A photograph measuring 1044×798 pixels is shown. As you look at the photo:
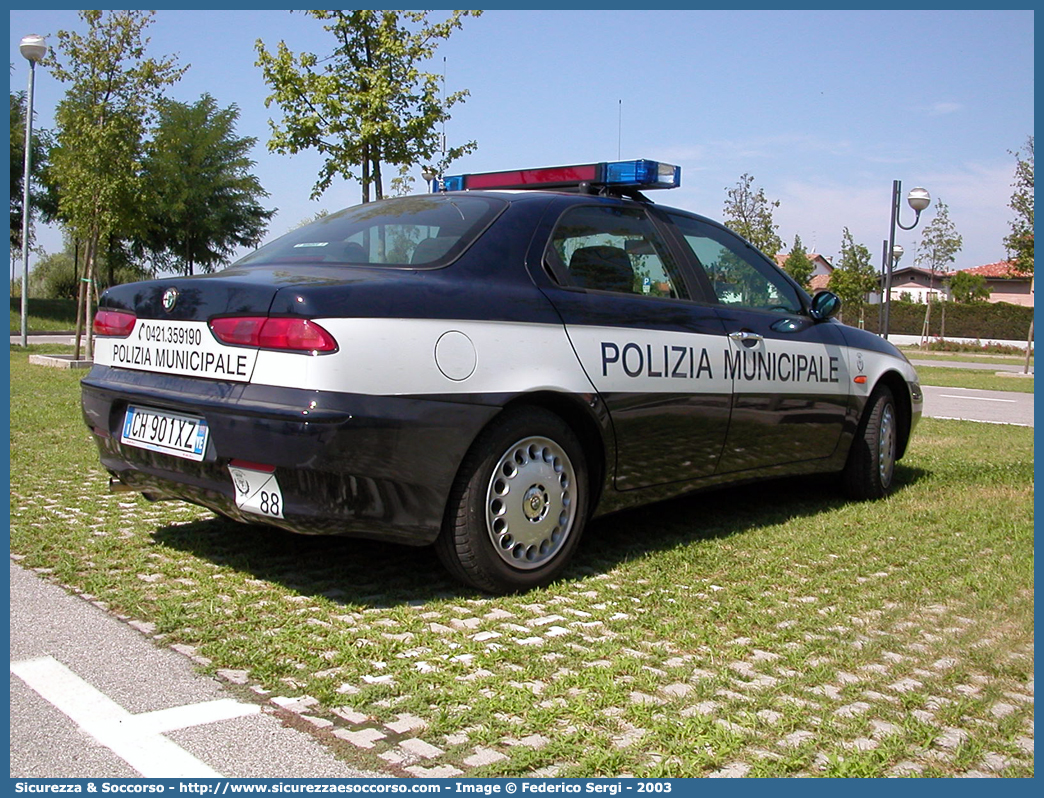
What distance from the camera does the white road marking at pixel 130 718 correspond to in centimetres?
266

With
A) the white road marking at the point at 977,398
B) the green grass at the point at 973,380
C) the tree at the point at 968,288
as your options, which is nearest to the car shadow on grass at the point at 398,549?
the white road marking at the point at 977,398

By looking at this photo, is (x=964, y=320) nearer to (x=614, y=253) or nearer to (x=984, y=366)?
(x=984, y=366)

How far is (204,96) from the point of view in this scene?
143ft

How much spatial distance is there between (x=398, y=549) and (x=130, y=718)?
2019mm

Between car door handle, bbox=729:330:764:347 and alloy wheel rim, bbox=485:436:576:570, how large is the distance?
135cm

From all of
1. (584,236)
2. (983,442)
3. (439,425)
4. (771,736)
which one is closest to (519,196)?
(584,236)

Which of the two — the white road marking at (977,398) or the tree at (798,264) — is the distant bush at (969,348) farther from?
the white road marking at (977,398)

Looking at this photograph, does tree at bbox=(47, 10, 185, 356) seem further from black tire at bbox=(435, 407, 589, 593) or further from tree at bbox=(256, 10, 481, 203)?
black tire at bbox=(435, 407, 589, 593)

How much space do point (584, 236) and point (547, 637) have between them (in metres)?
Answer: 1.86

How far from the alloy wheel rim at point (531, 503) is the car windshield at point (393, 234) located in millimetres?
844

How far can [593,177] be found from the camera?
17.1ft

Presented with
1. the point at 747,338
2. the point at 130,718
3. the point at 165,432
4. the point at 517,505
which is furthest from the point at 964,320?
the point at 130,718

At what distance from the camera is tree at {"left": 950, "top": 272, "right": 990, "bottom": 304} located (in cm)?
5775
